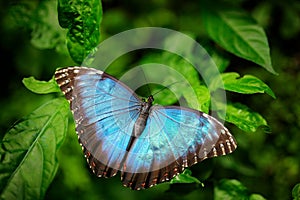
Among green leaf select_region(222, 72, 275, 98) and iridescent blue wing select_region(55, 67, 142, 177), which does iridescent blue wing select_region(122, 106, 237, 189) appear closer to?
iridescent blue wing select_region(55, 67, 142, 177)

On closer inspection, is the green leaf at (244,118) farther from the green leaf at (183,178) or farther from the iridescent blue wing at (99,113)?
the iridescent blue wing at (99,113)

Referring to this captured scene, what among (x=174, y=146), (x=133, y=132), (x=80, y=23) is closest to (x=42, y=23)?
(x=80, y=23)

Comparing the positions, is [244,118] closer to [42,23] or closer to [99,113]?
[99,113]

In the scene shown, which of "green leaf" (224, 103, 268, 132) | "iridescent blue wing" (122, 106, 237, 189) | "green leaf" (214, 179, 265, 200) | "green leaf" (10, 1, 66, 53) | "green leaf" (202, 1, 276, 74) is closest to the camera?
"iridescent blue wing" (122, 106, 237, 189)

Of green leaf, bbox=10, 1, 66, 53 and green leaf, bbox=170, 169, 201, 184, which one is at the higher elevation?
green leaf, bbox=10, 1, 66, 53

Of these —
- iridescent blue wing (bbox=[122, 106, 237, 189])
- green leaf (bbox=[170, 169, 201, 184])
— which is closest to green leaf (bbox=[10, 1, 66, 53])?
iridescent blue wing (bbox=[122, 106, 237, 189])

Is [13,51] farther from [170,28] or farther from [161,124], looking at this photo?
[161,124]

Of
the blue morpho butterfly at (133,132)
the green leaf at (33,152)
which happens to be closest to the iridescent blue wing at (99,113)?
the blue morpho butterfly at (133,132)

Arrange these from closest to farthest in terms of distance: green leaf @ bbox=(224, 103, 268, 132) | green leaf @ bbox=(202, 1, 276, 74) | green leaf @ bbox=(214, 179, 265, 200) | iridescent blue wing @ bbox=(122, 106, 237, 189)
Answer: iridescent blue wing @ bbox=(122, 106, 237, 189)
green leaf @ bbox=(224, 103, 268, 132)
green leaf @ bbox=(214, 179, 265, 200)
green leaf @ bbox=(202, 1, 276, 74)
